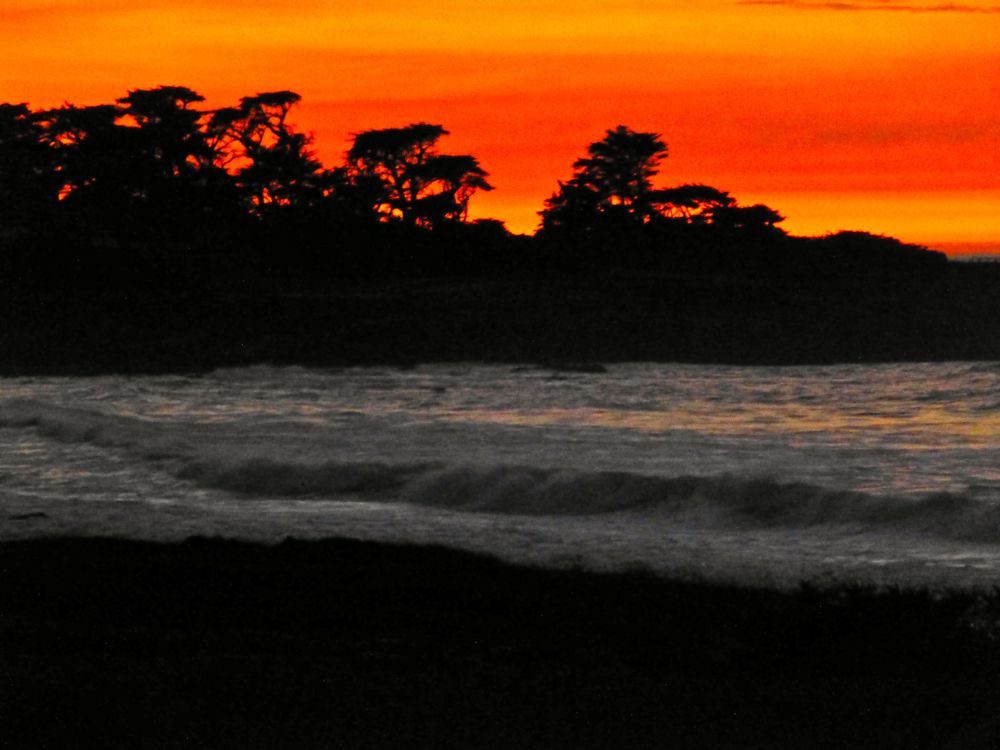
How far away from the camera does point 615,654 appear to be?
7.29 metres

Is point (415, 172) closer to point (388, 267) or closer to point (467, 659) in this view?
point (388, 267)

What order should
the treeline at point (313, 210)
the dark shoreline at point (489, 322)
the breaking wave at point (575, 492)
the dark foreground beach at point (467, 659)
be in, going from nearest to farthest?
the dark foreground beach at point (467, 659), the breaking wave at point (575, 492), the dark shoreline at point (489, 322), the treeline at point (313, 210)

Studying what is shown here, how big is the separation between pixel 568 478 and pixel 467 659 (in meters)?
7.43

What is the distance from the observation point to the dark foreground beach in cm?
602

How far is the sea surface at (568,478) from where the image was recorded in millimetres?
11055

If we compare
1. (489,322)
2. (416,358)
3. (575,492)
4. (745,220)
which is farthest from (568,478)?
(745,220)

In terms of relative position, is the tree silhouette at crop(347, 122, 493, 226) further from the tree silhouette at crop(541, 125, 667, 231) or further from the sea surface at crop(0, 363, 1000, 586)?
the sea surface at crop(0, 363, 1000, 586)

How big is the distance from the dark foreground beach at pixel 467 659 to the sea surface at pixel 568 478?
1.21 meters

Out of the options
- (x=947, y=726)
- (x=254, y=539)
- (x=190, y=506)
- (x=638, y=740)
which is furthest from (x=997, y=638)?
(x=190, y=506)

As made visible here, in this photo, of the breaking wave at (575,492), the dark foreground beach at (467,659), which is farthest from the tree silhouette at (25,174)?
the dark foreground beach at (467,659)

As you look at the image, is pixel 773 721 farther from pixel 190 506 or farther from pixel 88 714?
pixel 190 506

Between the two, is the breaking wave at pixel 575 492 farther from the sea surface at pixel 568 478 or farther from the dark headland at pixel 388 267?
the dark headland at pixel 388 267

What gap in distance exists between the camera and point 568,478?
1458 cm

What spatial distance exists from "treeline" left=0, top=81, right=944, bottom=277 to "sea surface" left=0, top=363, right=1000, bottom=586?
122 ft
